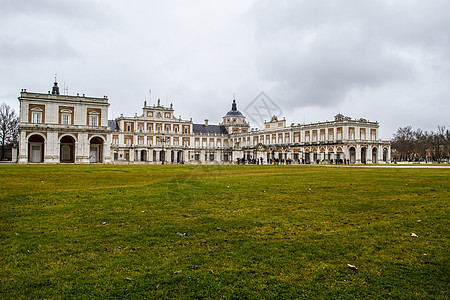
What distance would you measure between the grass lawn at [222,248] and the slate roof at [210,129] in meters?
82.2

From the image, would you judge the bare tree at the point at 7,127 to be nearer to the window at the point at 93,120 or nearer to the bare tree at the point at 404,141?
the window at the point at 93,120

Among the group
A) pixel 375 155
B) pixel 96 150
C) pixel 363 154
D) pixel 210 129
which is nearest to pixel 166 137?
pixel 210 129

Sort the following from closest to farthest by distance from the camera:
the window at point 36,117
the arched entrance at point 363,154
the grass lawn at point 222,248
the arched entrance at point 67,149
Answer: the grass lawn at point 222,248
the window at point 36,117
the arched entrance at point 67,149
the arched entrance at point 363,154

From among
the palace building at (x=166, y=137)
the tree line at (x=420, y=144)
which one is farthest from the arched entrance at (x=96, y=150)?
the tree line at (x=420, y=144)

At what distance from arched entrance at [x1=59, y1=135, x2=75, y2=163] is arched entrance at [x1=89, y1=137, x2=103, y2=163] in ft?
9.10

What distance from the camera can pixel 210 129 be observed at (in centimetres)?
9288

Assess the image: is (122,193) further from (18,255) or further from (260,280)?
(260,280)

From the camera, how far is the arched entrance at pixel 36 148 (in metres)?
46.7

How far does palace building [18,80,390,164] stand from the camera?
46.1 meters

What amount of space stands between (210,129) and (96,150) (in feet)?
148

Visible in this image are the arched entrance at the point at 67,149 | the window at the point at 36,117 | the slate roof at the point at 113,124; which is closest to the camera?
the window at the point at 36,117

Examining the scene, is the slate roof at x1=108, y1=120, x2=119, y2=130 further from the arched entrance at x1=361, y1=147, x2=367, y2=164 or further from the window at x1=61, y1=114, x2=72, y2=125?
the arched entrance at x1=361, y1=147, x2=367, y2=164

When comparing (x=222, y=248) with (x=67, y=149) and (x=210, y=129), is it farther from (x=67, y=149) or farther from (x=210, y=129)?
(x=210, y=129)

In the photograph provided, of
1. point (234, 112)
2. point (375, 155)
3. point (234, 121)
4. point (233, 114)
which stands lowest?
point (375, 155)
